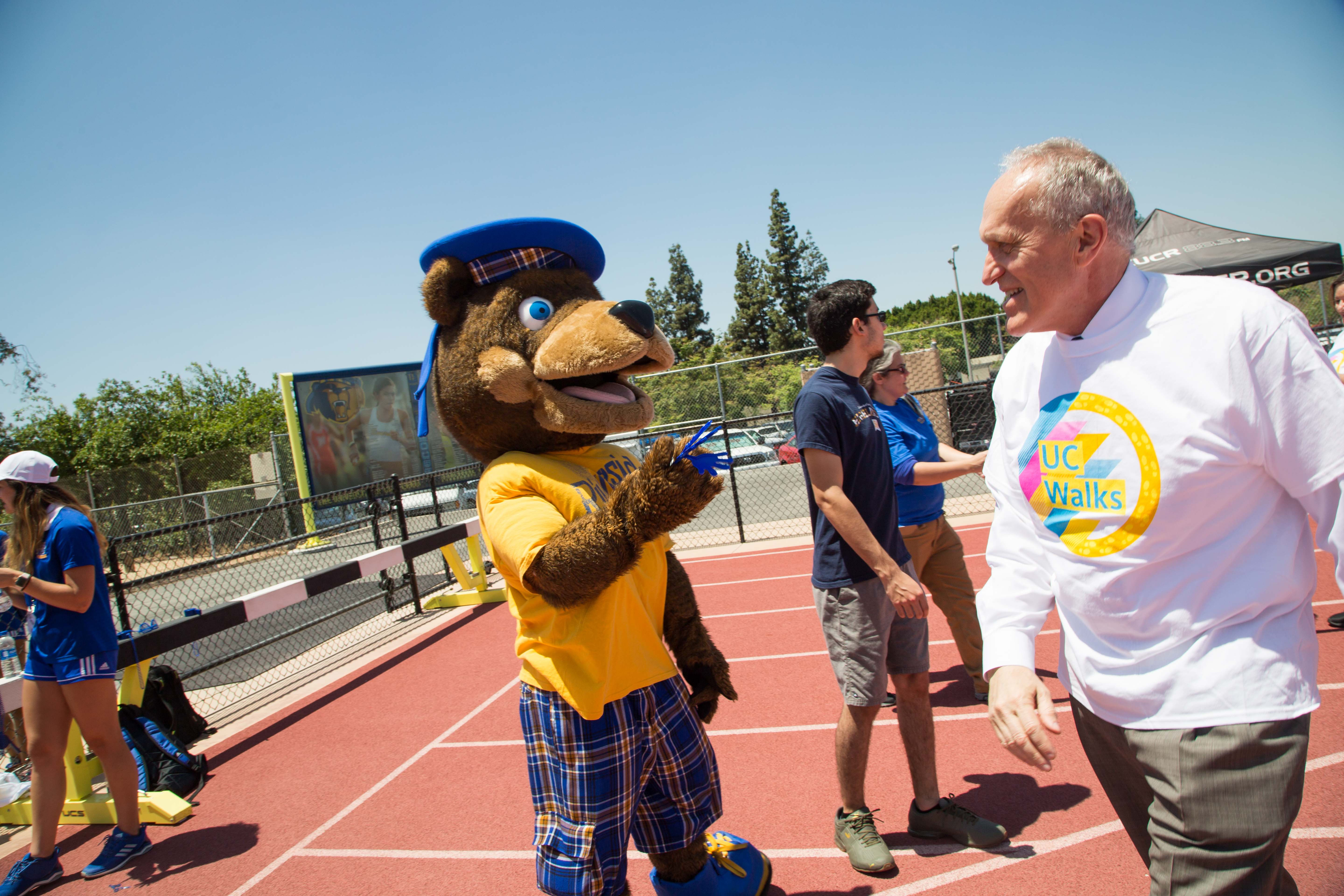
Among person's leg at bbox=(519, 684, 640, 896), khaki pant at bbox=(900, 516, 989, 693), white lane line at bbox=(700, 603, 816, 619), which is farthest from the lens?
white lane line at bbox=(700, 603, 816, 619)

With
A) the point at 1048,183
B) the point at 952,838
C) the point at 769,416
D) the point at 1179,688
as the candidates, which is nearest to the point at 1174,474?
the point at 1179,688

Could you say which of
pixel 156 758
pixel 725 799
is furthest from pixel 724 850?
pixel 156 758

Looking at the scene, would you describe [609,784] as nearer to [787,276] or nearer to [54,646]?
[54,646]

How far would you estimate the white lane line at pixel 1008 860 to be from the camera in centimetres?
260

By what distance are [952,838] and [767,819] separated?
0.77m

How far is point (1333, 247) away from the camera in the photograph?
822 cm

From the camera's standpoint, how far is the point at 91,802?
4.11 meters

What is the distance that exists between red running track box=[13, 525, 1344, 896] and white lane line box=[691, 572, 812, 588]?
1867mm

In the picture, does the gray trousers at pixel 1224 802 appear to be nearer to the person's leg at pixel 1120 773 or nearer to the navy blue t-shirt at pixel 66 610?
the person's leg at pixel 1120 773

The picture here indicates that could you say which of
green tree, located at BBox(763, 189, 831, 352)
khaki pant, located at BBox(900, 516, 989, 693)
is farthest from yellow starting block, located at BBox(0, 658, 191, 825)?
green tree, located at BBox(763, 189, 831, 352)

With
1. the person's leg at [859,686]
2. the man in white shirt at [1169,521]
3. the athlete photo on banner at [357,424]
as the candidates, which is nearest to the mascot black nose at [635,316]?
the man in white shirt at [1169,521]

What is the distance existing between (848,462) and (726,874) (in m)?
1.45

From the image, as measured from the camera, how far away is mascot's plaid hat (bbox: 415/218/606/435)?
240 centimetres

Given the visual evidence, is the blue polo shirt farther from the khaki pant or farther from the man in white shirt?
the man in white shirt
